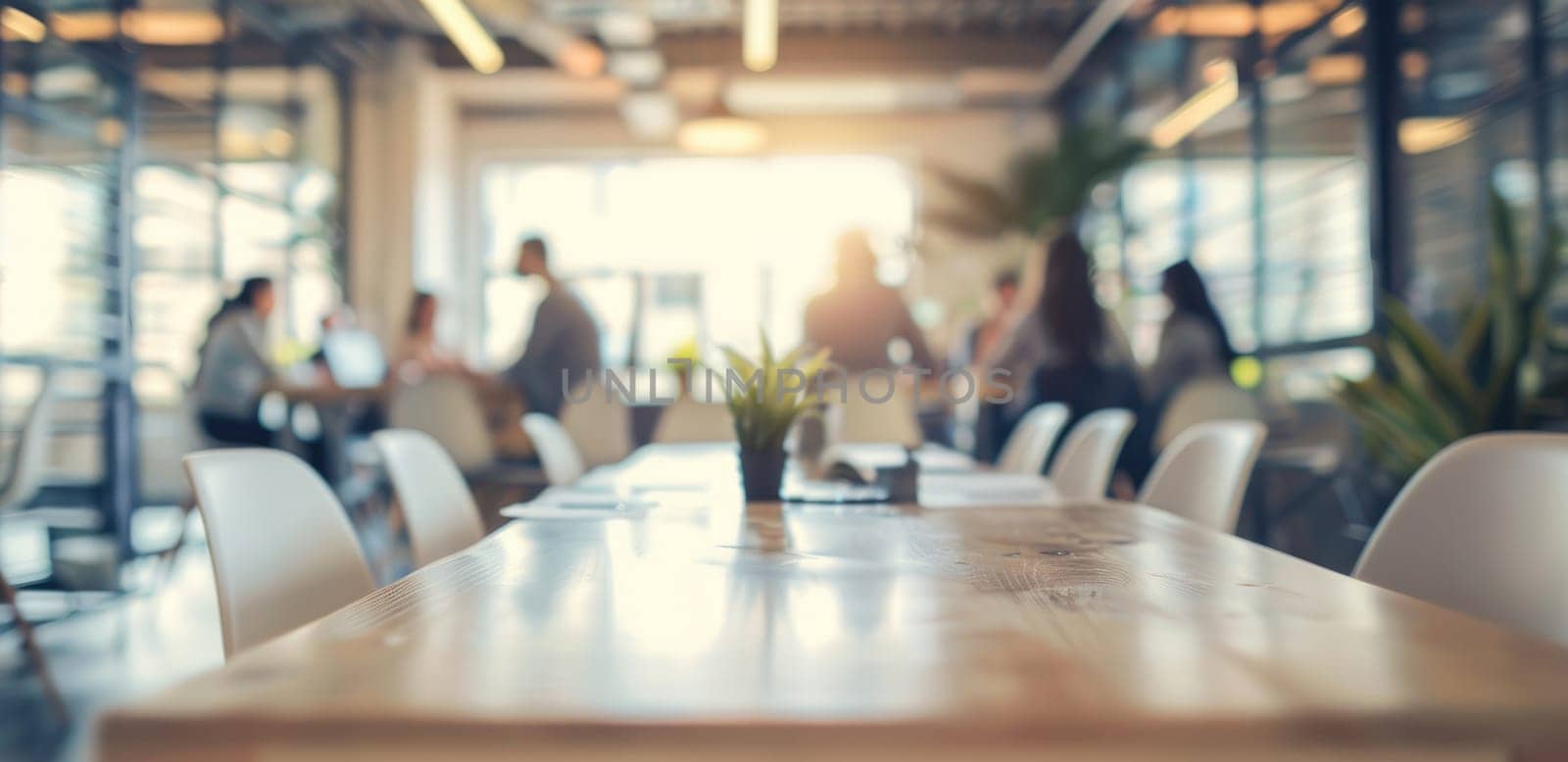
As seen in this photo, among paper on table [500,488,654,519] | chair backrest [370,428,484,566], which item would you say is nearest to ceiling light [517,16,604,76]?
chair backrest [370,428,484,566]

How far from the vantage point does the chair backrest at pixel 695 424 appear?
4.36 metres

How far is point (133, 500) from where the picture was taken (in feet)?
16.4

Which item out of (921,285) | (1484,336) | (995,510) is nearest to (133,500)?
(995,510)

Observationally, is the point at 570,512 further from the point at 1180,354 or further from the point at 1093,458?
the point at 1180,354

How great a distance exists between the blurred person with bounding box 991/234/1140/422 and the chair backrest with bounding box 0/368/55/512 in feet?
12.0

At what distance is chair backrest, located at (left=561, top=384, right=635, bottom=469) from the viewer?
455 centimetres

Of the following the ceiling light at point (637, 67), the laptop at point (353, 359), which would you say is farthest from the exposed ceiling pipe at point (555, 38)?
the laptop at point (353, 359)

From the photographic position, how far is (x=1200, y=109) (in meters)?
6.54

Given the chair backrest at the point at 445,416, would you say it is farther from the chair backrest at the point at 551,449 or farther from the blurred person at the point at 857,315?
the blurred person at the point at 857,315

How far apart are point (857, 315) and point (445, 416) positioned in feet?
5.56

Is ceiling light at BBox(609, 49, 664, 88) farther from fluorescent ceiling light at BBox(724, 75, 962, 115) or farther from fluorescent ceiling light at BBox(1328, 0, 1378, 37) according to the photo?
fluorescent ceiling light at BBox(1328, 0, 1378, 37)

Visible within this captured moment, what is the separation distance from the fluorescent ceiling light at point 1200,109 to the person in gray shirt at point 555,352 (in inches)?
147

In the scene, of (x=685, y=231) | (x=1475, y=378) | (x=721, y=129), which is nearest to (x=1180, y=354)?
(x=1475, y=378)

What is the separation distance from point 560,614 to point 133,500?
16.2 ft
